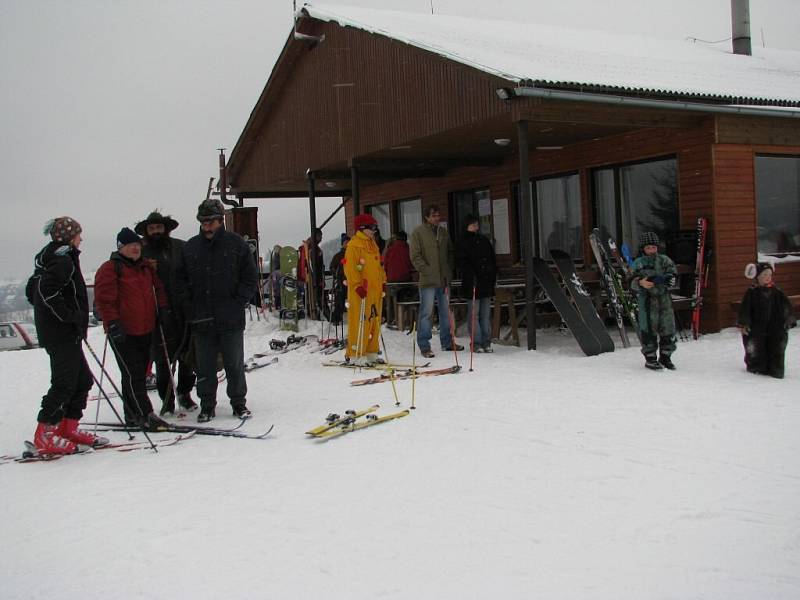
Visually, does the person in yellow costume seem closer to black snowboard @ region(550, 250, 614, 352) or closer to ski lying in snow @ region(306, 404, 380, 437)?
black snowboard @ region(550, 250, 614, 352)

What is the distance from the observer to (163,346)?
272 inches

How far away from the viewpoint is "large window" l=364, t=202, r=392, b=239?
1809cm

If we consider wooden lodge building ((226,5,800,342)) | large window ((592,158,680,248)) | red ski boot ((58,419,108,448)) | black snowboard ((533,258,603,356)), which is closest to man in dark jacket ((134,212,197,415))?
red ski boot ((58,419,108,448))

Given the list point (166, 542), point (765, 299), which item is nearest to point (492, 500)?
point (166, 542)

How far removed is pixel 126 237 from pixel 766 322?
5800 millimetres

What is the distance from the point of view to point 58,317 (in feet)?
18.7

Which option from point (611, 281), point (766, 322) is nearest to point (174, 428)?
point (766, 322)

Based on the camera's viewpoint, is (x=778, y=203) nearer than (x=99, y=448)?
No

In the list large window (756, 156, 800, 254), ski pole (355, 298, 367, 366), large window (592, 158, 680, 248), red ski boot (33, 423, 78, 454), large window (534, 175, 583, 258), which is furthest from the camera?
large window (534, 175, 583, 258)

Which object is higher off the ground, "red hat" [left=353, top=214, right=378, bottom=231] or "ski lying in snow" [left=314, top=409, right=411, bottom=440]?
"red hat" [left=353, top=214, right=378, bottom=231]

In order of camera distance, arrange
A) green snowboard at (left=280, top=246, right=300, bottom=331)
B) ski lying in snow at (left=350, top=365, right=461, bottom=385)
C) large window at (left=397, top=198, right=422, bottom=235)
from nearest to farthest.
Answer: ski lying in snow at (left=350, top=365, right=461, bottom=385) → green snowboard at (left=280, top=246, right=300, bottom=331) → large window at (left=397, top=198, right=422, bottom=235)

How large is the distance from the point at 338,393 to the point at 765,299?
13.6 ft

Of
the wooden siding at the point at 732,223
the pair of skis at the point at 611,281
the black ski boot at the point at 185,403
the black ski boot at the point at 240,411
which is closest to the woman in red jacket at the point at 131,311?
the black ski boot at the point at 240,411

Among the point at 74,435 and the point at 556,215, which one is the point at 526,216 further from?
the point at 74,435
